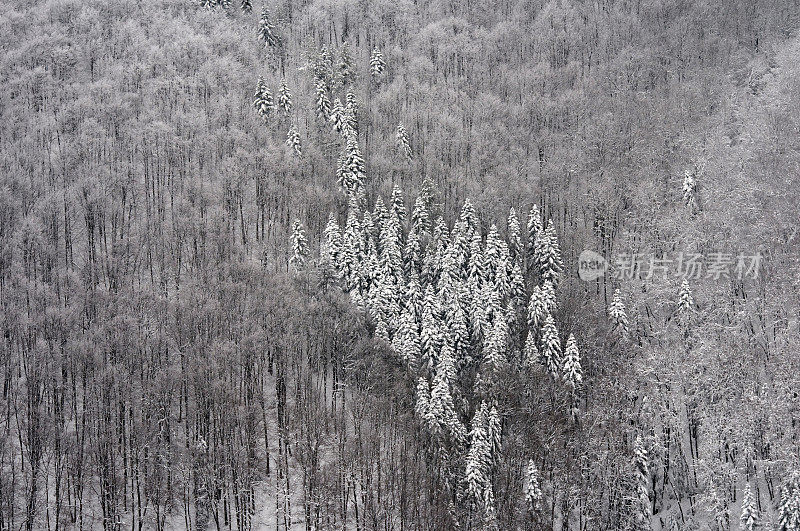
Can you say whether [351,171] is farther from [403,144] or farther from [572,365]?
[572,365]

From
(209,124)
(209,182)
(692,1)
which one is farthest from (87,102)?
(692,1)

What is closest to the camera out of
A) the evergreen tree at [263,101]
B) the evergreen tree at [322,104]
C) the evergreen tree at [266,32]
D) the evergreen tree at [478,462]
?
the evergreen tree at [478,462]

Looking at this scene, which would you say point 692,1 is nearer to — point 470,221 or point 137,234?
point 470,221

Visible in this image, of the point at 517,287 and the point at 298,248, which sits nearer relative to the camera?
the point at 517,287

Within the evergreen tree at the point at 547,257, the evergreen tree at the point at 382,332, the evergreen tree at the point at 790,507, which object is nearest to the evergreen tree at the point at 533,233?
the evergreen tree at the point at 547,257

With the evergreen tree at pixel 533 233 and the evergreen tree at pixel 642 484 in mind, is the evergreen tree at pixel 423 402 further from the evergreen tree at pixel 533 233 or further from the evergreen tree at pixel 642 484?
the evergreen tree at pixel 533 233

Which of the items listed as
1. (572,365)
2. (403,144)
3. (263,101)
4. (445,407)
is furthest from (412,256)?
(263,101)

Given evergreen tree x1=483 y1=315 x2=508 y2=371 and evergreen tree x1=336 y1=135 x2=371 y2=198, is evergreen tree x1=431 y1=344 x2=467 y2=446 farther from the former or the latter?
evergreen tree x1=336 y1=135 x2=371 y2=198

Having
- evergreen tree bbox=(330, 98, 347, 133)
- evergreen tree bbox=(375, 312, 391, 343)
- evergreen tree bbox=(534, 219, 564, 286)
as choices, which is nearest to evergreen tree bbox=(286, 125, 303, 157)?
evergreen tree bbox=(330, 98, 347, 133)
